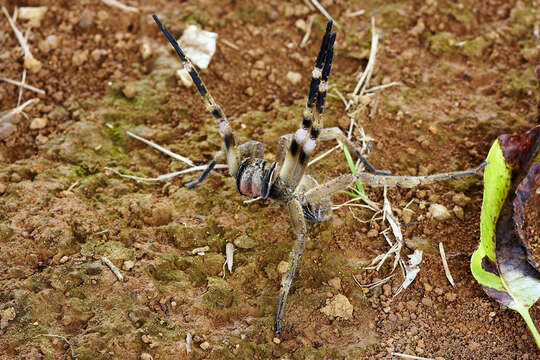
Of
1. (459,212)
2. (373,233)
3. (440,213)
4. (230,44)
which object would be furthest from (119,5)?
(459,212)

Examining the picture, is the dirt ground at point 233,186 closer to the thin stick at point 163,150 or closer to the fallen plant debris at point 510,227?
the thin stick at point 163,150

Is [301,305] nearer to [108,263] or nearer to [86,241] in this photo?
[108,263]

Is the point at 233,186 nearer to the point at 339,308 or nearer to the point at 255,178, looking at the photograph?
the point at 255,178

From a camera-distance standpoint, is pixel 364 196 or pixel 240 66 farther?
pixel 240 66

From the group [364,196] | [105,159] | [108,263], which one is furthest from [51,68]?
[364,196]

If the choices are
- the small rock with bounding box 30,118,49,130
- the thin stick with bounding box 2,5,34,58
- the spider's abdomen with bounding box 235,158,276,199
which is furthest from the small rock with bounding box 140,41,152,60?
the spider's abdomen with bounding box 235,158,276,199

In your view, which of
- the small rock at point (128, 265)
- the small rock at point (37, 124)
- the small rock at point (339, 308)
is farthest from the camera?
the small rock at point (37, 124)

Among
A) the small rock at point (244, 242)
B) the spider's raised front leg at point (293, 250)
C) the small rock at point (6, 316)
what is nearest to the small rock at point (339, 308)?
the spider's raised front leg at point (293, 250)
